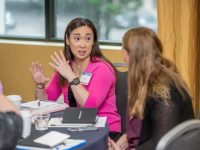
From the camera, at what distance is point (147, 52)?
213cm

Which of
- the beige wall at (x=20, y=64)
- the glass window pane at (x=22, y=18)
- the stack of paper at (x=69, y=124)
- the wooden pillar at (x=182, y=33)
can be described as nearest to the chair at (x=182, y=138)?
the stack of paper at (x=69, y=124)

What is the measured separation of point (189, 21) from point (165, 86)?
1.41m

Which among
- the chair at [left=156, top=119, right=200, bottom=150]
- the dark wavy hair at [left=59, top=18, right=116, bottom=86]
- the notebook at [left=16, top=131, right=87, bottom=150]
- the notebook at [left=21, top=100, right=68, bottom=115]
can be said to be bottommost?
the notebook at [left=16, top=131, right=87, bottom=150]

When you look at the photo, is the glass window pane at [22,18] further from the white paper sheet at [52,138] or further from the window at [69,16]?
the white paper sheet at [52,138]

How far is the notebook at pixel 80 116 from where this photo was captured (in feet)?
7.36

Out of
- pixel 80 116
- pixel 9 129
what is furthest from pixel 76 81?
pixel 9 129

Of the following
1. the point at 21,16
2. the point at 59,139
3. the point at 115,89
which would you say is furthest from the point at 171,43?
the point at 21,16

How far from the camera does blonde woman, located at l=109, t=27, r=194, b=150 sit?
79.4 inches

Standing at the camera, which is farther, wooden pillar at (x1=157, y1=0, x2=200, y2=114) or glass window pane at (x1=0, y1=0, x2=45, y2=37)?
glass window pane at (x1=0, y1=0, x2=45, y2=37)

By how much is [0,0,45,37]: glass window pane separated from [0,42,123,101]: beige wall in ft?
0.80

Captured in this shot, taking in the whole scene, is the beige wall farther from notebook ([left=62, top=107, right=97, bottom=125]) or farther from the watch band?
notebook ([left=62, top=107, right=97, bottom=125])

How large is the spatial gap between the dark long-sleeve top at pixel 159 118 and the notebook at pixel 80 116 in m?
0.24

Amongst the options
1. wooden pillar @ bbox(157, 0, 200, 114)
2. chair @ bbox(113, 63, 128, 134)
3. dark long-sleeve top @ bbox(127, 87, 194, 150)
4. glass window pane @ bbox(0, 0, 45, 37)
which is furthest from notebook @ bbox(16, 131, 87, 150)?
glass window pane @ bbox(0, 0, 45, 37)

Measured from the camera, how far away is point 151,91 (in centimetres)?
207
